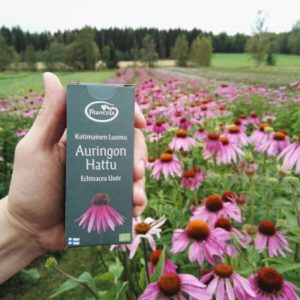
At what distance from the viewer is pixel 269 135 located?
5.73 ft

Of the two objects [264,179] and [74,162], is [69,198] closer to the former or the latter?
[74,162]

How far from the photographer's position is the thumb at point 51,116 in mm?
834

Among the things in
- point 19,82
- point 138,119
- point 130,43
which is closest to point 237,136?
point 138,119

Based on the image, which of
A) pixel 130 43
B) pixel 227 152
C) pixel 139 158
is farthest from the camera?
pixel 130 43

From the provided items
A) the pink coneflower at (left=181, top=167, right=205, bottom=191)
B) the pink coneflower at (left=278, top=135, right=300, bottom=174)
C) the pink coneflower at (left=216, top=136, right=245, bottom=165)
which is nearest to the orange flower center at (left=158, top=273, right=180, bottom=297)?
the pink coneflower at (left=278, top=135, right=300, bottom=174)

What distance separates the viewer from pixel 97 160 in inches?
30.4

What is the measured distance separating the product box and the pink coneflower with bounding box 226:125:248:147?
1106 millimetres

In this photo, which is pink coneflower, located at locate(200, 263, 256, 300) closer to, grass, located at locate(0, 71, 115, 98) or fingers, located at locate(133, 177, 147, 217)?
fingers, located at locate(133, 177, 147, 217)

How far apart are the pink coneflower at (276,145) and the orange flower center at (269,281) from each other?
2.88 ft

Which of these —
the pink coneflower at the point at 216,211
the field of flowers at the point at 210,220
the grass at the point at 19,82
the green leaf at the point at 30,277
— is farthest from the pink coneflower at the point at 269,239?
the grass at the point at 19,82

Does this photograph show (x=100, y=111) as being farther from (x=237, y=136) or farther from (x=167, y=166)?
(x=237, y=136)

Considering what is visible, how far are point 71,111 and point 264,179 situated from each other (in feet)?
3.35

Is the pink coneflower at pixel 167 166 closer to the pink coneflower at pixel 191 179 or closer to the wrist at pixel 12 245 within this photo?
the pink coneflower at pixel 191 179

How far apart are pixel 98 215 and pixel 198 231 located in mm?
276
